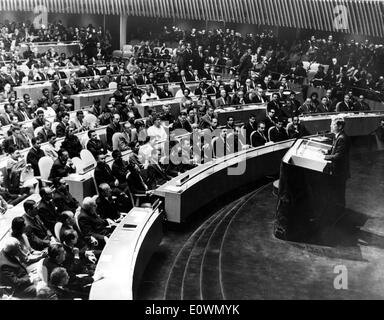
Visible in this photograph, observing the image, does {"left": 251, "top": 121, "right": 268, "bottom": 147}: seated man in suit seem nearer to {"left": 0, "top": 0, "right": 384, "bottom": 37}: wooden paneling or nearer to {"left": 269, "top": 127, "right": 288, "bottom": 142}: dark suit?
{"left": 269, "top": 127, "right": 288, "bottom": 142}: dark suit

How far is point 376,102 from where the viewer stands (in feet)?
52.3

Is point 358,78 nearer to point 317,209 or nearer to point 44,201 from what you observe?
point 317,209

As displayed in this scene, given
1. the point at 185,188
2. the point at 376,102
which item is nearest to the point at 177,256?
the point at 185,188

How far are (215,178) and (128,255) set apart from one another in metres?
3.80

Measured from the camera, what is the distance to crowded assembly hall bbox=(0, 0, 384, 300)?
22.1 ft

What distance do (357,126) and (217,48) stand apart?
24.5ft

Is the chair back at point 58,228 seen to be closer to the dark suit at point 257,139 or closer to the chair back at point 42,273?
the chair back at point 42,273

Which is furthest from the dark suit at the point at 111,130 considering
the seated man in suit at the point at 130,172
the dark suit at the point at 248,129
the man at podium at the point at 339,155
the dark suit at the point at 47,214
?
the man at podium at the point at 339,155

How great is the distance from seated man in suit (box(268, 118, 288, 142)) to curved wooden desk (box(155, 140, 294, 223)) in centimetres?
43

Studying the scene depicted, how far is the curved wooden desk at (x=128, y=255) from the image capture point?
5.32m

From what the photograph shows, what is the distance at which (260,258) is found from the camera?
25.6 feet

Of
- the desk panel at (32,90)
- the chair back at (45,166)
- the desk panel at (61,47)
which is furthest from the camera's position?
the desk panel at (61,47)

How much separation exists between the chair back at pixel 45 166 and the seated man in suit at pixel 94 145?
3.85 feet

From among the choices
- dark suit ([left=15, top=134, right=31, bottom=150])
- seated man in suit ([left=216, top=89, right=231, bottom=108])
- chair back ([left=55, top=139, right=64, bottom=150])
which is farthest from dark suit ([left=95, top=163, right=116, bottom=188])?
seated man in suit ([left=216, top=89, right=231, bottom=108])
